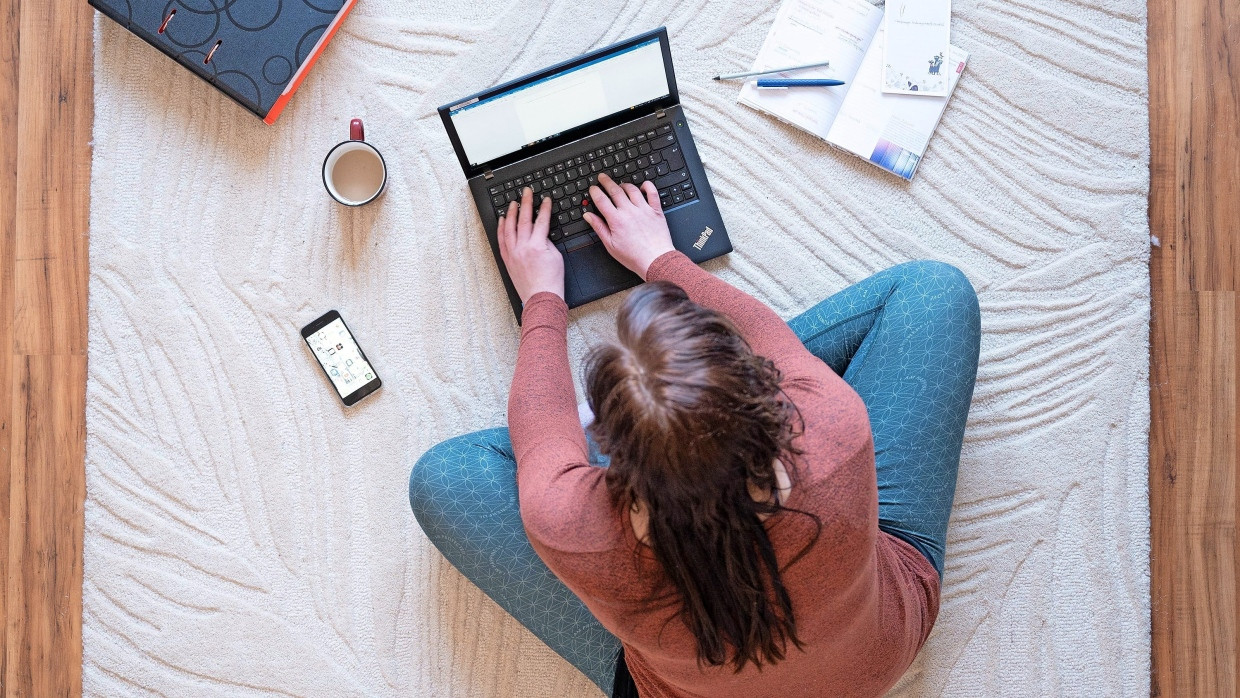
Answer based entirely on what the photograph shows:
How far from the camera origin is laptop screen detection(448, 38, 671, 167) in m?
1.13

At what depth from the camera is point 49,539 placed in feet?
4.32

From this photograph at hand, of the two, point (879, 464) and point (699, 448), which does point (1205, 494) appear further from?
point (699, 448)

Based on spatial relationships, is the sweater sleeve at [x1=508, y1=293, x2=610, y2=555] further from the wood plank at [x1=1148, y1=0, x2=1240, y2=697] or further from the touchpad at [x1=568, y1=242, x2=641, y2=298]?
the wood plank at [x1=1148, y1=0, x2=1240, y2=697]

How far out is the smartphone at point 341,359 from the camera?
1.29 meters

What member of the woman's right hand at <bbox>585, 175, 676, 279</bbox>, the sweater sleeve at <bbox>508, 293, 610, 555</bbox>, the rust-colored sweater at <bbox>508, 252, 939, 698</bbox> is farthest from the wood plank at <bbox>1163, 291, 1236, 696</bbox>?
the sweater sleeve at <bbox>508, 293, 610, 555</bbox>

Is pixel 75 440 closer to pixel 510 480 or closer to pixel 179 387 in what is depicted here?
pixel 179 387

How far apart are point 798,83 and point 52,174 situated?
121 cm

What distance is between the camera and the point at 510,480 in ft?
3.76

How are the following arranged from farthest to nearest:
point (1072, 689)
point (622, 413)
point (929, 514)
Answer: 1. point (1072, 689)
2. point (929, 514)
3. point (622, 413)

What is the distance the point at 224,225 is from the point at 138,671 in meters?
0.73

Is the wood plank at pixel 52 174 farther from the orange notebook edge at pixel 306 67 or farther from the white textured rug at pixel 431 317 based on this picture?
the orange notebook edge at pixel 306 67

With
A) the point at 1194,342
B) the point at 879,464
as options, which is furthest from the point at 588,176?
the point at 1194,342

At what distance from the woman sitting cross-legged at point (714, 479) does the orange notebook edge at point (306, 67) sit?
410mm

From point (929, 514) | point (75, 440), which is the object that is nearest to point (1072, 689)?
point (929, 514)
